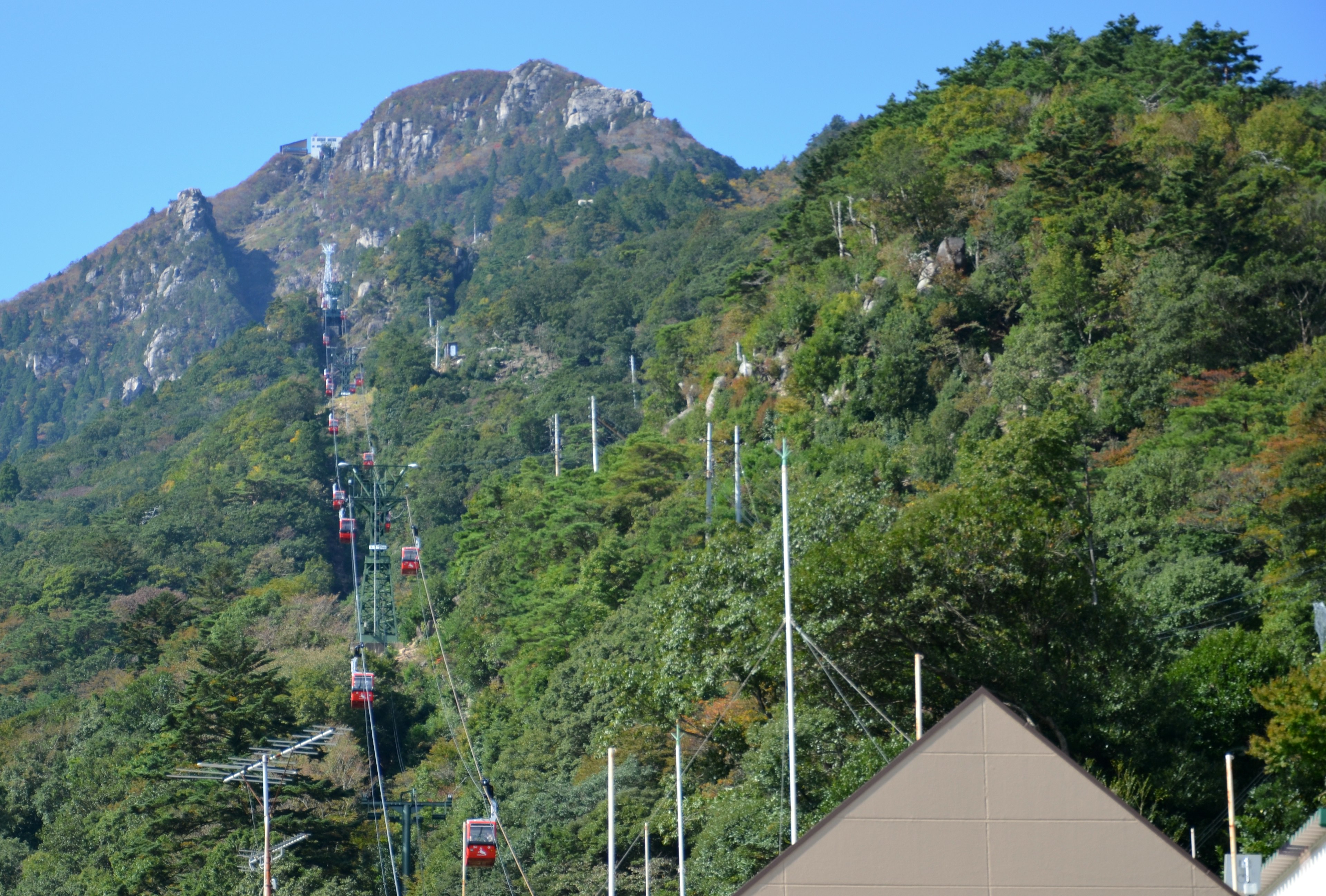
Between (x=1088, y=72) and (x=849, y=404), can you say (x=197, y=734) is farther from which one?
(x=1088, y=72)

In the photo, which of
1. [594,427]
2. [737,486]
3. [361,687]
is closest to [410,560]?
[361,687]

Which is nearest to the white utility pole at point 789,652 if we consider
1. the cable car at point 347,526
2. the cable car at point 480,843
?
the cable car at point 480,843

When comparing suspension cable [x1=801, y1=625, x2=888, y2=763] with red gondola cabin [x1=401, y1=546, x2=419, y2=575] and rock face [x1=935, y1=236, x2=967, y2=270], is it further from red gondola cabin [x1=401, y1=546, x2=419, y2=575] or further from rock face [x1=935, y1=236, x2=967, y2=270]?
red gondola cabin [x1=401, y1=546, x2=419, y2=575]

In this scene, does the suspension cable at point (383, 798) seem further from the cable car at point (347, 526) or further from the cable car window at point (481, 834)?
the cable car at point (347, 526)

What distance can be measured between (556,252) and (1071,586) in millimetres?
126677

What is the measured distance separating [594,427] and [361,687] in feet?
92.0

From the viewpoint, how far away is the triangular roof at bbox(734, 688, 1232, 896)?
671 inches

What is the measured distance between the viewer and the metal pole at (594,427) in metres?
82.9

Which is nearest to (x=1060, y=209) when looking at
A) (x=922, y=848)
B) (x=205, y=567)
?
(x=922, y=848)

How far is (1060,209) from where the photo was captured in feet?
174

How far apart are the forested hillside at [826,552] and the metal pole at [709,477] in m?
0.57

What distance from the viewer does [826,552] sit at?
2930cm

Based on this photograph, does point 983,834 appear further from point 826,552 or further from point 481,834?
point 481,834

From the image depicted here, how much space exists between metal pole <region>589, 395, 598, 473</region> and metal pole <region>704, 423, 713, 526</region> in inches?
411
